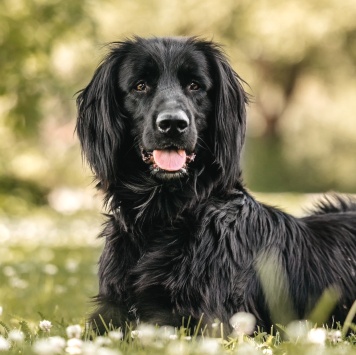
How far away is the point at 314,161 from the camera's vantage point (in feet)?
86.2

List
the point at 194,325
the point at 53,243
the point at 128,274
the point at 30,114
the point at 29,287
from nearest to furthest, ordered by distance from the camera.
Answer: the point at 194,325
the point at 128,274
the point at 29,287
the point at 53,243
the point at 30,114

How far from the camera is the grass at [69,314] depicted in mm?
3168

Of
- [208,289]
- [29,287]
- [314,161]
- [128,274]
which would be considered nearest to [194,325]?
[208,289]

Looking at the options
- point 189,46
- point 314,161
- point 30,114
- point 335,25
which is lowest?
point 314,161

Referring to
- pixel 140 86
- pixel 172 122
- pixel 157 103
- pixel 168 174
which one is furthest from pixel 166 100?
pixel 168 174

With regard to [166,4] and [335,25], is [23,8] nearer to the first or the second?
[166,4]

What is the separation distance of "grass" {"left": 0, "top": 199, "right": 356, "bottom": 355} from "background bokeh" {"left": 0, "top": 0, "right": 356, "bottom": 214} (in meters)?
1.98

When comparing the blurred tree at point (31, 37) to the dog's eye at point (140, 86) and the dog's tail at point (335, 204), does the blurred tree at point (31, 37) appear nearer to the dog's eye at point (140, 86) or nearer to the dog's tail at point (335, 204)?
the dog's tail at point (335, 204)

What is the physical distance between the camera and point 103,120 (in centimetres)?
484

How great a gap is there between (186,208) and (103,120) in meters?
0.75

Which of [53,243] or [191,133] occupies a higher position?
[191,133]

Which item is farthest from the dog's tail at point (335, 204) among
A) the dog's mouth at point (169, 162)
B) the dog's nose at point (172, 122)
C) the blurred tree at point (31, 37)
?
the blurred tree at point (31, 37)

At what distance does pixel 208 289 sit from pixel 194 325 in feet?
0.73

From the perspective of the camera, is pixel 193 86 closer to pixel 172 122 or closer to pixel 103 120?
pixel 172 122
